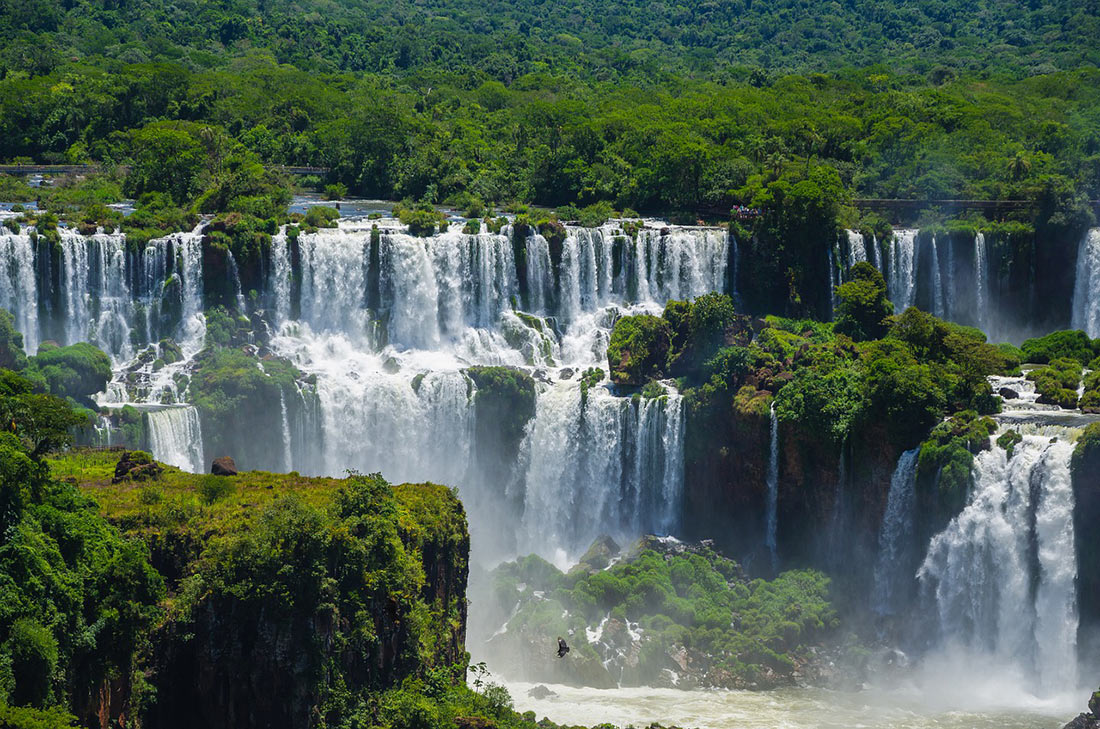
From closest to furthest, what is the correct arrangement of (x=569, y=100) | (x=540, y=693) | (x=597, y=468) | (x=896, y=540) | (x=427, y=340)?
(x=540, y=693) < (x=896, y=540) < (x=597, y=468) < (x=427, y=340) < (x=569, y=100)

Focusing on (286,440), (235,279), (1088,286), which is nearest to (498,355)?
(286,440)

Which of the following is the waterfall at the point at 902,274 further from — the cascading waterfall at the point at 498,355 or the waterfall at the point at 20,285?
the waterfall at the point at 20,285

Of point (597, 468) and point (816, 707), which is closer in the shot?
point (816, 707)

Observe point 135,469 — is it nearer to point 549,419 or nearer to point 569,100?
point 549,419

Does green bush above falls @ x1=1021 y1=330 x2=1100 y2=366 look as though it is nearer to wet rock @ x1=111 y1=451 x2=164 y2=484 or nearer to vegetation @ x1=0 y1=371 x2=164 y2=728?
wet rock @ x1=111 y1=451 x2=164 y2=484

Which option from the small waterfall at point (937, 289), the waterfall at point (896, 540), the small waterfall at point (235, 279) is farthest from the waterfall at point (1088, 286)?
the small waterfall at point (235, 279)

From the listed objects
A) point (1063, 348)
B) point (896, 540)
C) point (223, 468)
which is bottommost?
point (896, 540)

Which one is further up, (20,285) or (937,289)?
(20,285)

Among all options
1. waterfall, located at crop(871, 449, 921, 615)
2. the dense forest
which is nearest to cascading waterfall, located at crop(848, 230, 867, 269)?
the dense forest
